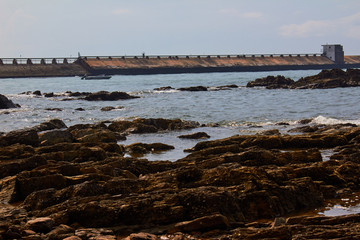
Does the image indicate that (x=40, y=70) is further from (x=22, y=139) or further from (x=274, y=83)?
(x=22, y=139)

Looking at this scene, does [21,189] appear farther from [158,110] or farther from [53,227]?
[158,110]

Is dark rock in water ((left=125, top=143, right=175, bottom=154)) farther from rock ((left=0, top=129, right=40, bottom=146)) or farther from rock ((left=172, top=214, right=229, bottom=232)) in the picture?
rock ((left=172, top=214, right=229, bottom=232))

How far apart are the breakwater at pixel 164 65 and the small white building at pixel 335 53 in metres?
1.03

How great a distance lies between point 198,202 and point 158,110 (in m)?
29.0

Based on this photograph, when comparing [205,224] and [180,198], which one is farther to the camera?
[180,198]

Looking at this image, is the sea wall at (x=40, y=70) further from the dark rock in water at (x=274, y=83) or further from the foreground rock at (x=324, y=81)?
the foreground rock at (x=324, y=81)

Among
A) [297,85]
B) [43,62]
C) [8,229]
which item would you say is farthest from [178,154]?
[43,62]

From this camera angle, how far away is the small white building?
14750 centimetres

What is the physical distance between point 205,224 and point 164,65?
126075 mm

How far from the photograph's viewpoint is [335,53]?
148125mm

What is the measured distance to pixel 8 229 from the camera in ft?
22.8

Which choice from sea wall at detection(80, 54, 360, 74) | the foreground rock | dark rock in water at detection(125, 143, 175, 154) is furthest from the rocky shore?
sea wall at detection(80, 54, 360, 74)

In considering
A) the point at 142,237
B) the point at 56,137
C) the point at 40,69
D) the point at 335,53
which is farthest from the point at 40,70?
the point at 142,237

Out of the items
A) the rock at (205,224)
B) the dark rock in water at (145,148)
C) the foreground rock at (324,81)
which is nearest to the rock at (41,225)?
the rock at (205,224)
